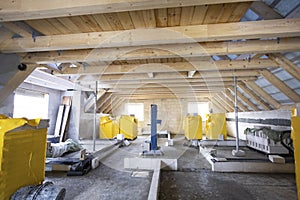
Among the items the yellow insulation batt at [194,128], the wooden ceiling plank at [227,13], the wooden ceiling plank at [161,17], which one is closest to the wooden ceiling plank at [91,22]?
the wooden ceiling plank at [161,17]

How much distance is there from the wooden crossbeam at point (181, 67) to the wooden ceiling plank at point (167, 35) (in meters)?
1.45

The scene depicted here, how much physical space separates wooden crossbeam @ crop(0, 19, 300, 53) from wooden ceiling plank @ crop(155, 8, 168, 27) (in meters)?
0.09

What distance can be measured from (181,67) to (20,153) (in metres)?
3.15

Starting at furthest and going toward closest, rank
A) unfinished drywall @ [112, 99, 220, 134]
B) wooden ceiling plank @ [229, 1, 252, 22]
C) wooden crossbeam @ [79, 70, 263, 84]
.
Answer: unfinished drywall @ [112, 99, 220, 134] < wooden crossbeam @ [79, 70, 263, 84] < wooden ceiling plank @ [229, 1, 252, 22]

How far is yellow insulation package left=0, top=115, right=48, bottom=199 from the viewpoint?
4.50ft

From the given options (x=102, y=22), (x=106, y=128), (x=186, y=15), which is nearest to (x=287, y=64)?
(x=186, y=15)

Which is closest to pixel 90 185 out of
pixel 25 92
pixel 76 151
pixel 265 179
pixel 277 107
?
pixel 76 151

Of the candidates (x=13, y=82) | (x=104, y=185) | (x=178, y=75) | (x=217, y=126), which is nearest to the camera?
(x=104, y=185)

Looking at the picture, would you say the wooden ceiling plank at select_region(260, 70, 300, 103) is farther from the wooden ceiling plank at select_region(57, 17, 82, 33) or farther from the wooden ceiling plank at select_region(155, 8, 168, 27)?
the wooden ceiling plank at select_region(57, 17, 82, 33)

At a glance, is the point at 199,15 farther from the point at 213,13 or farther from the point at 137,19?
the point at 137,19

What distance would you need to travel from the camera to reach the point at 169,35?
2.24 m

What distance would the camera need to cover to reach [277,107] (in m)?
4.60

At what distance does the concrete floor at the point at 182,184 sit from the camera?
2.46m

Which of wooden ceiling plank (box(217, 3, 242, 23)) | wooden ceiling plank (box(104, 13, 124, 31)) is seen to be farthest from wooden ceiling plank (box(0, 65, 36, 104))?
wooden ceiling plank (box(217, 3, 242, 23))
